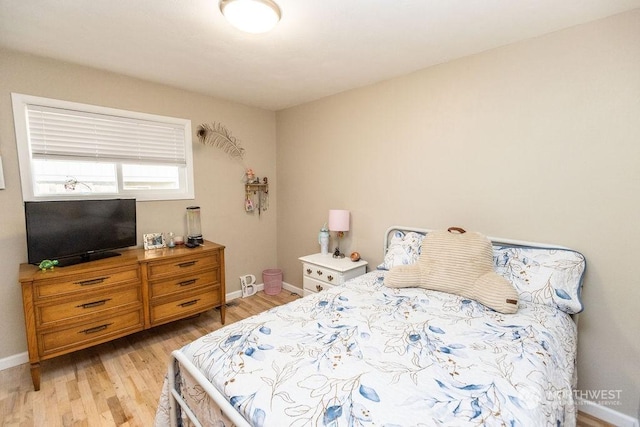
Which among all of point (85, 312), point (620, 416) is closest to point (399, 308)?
point (620, 416)

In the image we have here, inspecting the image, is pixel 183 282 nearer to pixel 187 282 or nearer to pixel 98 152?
pixel 187 282

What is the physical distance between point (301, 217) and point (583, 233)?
2624 millimetres

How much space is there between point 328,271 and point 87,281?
1901 millimetres

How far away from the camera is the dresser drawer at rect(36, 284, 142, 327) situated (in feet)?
6.41

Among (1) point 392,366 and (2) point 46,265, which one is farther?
(2) point 46,265

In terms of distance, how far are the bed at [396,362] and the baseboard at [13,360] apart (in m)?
1.80

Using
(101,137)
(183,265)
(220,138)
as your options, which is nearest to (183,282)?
(183,265)

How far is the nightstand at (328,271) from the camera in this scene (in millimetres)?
2655

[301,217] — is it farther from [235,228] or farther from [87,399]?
[87,399]

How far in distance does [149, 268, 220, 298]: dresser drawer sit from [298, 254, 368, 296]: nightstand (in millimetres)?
904

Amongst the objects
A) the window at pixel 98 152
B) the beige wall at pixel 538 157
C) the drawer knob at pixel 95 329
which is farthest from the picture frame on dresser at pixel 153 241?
the beige wall at pixel 538 157

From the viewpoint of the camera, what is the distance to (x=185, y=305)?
2627 mm

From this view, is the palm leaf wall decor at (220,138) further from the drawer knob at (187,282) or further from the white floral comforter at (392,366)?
the white floral comforter at (392,366)

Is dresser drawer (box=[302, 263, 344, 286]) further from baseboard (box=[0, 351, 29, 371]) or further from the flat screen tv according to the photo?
baseboard (box=[0, 351, 29, 371])
